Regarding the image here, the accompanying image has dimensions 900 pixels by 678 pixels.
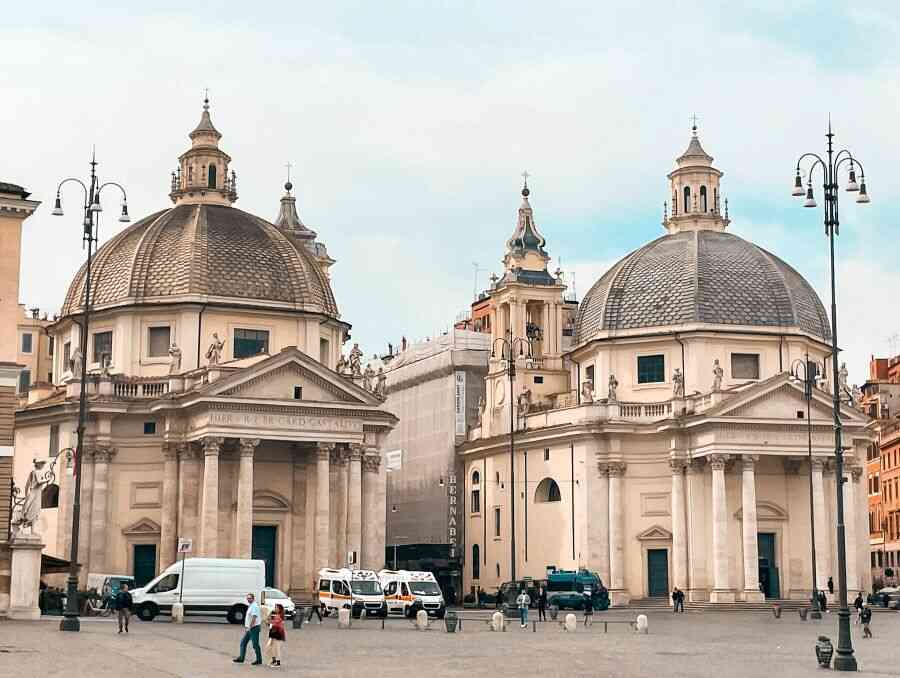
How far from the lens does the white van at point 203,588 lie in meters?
50.5

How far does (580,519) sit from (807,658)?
127 feet

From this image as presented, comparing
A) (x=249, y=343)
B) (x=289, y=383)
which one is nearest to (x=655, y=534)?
(x=289, y=383)

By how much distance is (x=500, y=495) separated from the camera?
3179 inches

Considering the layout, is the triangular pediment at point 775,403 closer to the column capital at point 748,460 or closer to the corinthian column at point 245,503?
the column capital at point 748,460

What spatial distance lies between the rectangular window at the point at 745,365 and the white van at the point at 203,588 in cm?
3217

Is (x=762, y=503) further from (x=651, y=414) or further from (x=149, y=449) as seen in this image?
(x=149, y=449)

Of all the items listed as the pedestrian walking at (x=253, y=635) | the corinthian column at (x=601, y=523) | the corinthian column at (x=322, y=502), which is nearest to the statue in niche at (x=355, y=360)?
the corinthian column at (x=322, y=502)

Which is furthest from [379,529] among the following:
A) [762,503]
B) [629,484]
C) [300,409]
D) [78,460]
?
[78,460]

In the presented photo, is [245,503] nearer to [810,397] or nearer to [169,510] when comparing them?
[169,510]

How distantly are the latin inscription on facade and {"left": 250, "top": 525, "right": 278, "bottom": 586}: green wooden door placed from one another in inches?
205

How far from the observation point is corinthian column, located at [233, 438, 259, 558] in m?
61.7

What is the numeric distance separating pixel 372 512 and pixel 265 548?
5141 millimetres

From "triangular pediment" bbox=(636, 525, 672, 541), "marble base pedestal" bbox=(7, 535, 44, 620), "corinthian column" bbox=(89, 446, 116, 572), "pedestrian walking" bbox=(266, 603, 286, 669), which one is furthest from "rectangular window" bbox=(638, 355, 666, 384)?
"pedestrian walking" bbox=(266, 603, 286, 669)

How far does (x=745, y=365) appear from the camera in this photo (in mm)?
75125
